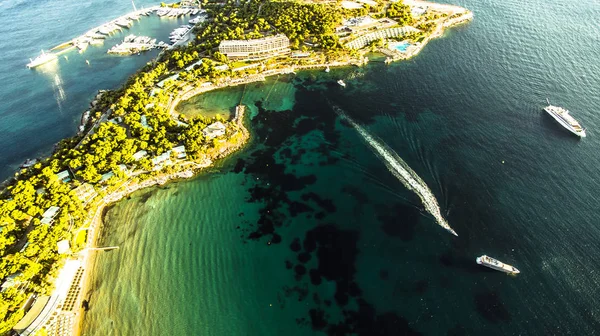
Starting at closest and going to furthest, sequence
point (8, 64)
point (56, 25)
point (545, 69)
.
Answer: point (545, 69) → point (8, 64) → point (56, 25)

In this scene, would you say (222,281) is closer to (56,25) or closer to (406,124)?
(406,124)

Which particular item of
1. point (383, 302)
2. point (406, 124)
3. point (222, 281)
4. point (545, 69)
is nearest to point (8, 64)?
point (222, 281)

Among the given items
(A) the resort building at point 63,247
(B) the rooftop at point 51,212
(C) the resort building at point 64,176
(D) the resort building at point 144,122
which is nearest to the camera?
(A) the resort building at point 63,247

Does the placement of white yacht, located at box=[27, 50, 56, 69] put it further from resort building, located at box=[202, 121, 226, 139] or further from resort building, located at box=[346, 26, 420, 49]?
resort building, located at box=[346, 26, 420, 49]

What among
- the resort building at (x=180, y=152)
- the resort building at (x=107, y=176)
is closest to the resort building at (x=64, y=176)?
the resort building at (x=107, y=176)

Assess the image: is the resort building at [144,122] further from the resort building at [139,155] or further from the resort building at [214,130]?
the resort building at [214,130]

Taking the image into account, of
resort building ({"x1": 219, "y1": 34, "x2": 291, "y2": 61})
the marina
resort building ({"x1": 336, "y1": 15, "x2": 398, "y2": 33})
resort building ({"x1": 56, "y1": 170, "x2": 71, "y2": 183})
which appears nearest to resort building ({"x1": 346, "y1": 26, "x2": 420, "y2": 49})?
resort building ({"x1": 336, "y1": 15, "x2": 398, "y2": 33})

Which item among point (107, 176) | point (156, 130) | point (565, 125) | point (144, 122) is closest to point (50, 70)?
point (144, 122)
